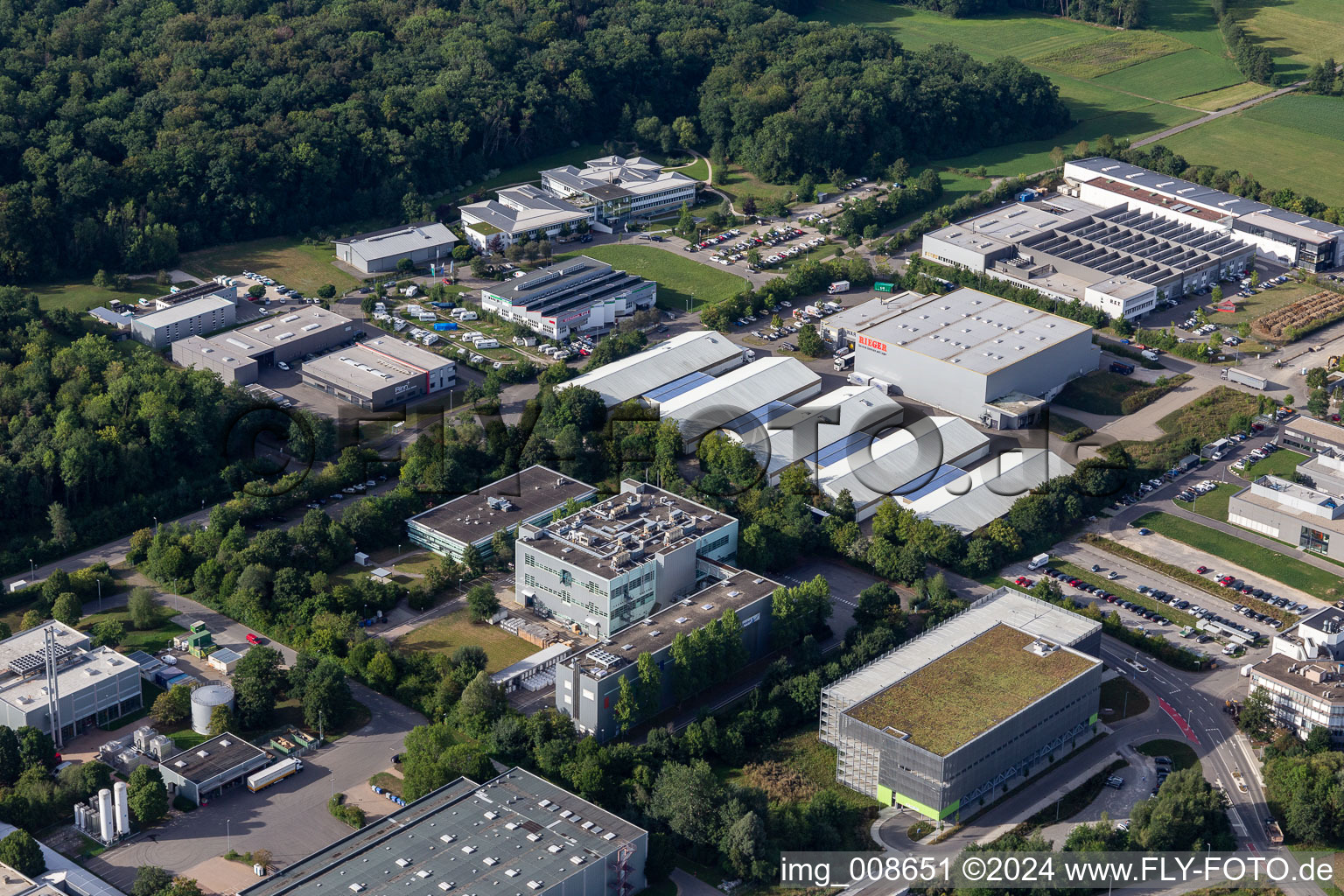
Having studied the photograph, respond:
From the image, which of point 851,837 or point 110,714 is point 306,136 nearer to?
point 110,714

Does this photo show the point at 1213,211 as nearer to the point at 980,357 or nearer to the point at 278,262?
the point at 980,357

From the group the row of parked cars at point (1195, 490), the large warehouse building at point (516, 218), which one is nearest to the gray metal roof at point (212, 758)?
the row of parked cars at point (1195, 490)

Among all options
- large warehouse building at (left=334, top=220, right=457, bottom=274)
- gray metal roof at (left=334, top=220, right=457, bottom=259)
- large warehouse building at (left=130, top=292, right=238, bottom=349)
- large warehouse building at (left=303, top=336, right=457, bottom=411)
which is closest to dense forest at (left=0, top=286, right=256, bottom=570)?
large warehouse building at (left=130, top=292, right=238, bottom=349)

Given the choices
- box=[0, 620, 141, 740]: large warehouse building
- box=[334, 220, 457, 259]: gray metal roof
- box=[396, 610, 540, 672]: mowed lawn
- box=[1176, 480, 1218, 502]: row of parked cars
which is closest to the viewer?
box=[0, 620, 141, 740]: large warehouse building

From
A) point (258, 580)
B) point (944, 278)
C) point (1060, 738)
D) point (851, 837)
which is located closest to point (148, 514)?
point (258, 580)

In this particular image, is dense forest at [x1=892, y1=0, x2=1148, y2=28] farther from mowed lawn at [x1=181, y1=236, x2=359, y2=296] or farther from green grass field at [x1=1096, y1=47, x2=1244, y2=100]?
mowed lawn at [x1=181, y1=236, x2=359, y2=296]

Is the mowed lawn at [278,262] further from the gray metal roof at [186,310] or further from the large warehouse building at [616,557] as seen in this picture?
the large warehouse building at [616,557]
